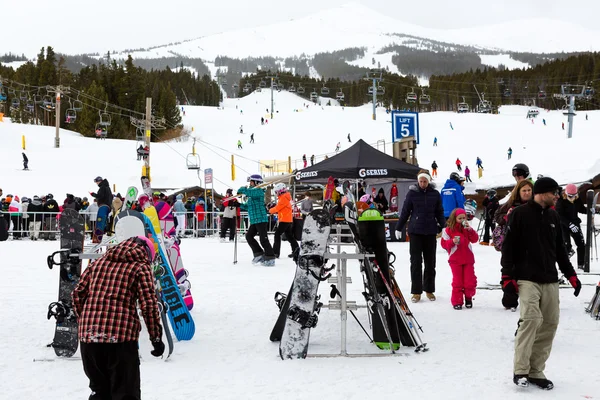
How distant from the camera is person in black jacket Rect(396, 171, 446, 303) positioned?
7.50 metres

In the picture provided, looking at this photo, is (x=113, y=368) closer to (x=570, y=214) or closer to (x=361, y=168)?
(x=570, y=214)

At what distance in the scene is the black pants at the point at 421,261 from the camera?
7.48m

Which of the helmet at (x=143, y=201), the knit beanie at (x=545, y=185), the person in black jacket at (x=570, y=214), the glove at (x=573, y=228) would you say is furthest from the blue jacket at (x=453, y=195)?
the knit beanie at (x=545, y=185)

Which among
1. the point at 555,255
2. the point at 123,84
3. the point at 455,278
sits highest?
the point at 123,84

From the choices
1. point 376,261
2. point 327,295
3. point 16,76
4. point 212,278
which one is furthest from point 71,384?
point 16,76

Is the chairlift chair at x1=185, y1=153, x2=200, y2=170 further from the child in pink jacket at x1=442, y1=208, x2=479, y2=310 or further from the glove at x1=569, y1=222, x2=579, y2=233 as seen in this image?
the child in pink jacket at x1=442, y1=208, x2=479, y2=310

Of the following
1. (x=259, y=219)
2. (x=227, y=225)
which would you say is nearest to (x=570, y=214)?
(x=259, y=219)

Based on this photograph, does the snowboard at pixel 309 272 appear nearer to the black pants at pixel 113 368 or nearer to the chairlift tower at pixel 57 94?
the black pants at pixel 113 368

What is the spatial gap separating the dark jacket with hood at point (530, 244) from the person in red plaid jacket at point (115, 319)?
2.56 m

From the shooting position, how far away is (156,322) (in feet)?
10.4

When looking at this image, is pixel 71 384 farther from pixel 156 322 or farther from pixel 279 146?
pixel 279 146

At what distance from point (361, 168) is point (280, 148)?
50326mm

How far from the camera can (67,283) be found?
5.15 meters

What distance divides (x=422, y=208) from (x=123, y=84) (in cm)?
8619
